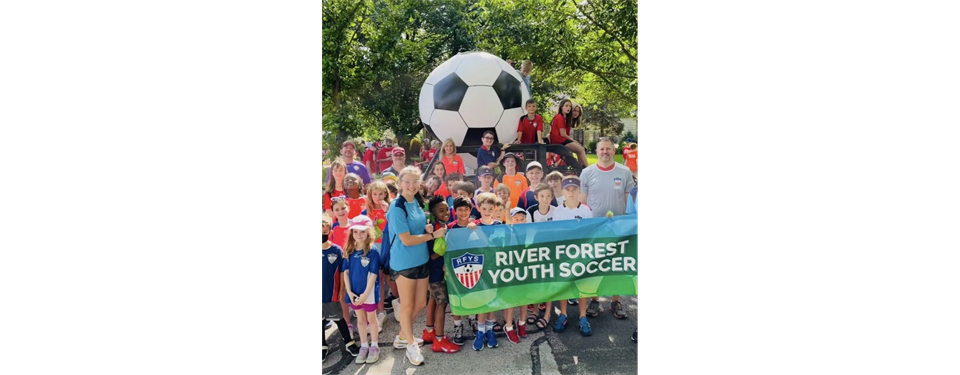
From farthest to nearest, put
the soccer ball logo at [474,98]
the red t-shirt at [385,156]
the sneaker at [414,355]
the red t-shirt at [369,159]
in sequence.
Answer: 1. the red t-shirt at [385,156]
2. the red t-shirt at [369,159]
3. the soccer ball logo at [474,98]
4. the sneaker at [414,355]

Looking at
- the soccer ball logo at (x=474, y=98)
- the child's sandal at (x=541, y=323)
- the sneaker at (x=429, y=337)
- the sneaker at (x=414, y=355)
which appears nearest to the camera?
the sneaker at (x=414, y=355)

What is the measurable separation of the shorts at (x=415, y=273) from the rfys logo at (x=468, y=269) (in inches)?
8.2

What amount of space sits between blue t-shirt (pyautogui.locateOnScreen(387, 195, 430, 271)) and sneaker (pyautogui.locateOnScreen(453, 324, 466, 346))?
66 cm

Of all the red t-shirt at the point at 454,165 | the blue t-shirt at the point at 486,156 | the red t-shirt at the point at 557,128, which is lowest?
the red t-shirt at the point at 454,165

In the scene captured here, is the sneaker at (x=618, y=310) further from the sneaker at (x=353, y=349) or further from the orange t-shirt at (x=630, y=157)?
the sneaker at (x=353, y=349)

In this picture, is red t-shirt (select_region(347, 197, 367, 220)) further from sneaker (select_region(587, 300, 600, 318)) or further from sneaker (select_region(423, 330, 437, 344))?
sneaker (select_region(587, 300, 600, 318))

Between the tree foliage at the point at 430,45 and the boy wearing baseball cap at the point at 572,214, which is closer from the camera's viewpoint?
the boy wearing baseball cap at the point at 572,214

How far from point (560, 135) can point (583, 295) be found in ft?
5.13

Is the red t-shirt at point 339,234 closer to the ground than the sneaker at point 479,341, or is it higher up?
higher up

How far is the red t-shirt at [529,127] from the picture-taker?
456 cm

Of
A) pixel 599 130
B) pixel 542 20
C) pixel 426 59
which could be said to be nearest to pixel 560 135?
pixel 599 130

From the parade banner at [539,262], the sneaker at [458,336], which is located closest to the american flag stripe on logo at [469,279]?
the parade banner at [539,262]

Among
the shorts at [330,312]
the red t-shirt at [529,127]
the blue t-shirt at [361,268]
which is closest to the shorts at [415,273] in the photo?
the blue t-shirt at [361,268]

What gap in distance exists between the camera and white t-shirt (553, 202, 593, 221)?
3.93 m
